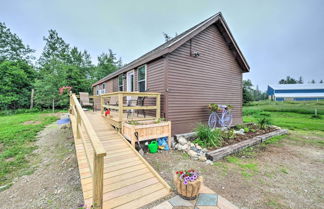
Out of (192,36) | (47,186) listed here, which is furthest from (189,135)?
(47,186)

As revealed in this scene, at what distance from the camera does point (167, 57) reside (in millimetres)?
4859

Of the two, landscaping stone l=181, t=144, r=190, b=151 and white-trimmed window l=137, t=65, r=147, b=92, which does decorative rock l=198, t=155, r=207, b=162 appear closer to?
landscaping stone l=181, t=144, r=190, b=151

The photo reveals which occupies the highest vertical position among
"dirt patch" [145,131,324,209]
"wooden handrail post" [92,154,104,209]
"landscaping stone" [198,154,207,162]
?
"wooden handrail post" [92,154,104,209]

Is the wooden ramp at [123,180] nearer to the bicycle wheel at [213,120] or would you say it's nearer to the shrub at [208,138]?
the shrub at [208,138]

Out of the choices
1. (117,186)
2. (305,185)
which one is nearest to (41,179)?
(117,186)

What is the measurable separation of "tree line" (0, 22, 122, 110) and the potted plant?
17234 mm

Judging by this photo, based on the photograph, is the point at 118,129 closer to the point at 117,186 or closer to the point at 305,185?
the point at 117,186

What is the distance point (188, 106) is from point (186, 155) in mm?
2099

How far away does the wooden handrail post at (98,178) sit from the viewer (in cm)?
153

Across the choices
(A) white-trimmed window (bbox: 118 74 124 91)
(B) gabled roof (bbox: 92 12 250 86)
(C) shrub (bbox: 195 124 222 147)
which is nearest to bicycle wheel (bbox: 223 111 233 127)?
(C) shrub (bbox: 195 124 222 147)

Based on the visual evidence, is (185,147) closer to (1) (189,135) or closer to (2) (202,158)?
(2) (202,158)

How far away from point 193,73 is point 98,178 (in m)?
5.04

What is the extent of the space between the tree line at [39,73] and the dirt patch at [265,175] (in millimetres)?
16356

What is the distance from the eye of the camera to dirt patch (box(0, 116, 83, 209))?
87.2 inches
